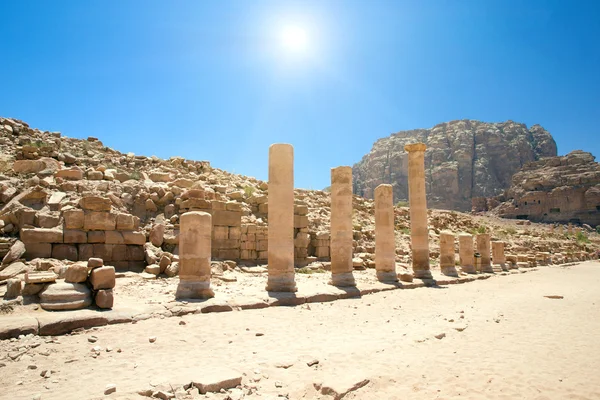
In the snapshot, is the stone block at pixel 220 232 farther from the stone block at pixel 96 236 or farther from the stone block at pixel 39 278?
the stone block at pixel 39 278

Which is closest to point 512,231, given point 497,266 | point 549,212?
point 497,266

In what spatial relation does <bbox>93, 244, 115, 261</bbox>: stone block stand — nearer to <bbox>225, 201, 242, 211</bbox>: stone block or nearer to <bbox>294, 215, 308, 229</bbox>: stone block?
<bbox>225, 201, 242, 211</bbox>: stone block

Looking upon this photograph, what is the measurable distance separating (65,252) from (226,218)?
620 centimetres

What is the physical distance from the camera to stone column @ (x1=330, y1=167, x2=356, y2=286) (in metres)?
12.9

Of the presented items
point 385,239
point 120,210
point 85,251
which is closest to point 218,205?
point 120,210

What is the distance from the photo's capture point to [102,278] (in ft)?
26.9

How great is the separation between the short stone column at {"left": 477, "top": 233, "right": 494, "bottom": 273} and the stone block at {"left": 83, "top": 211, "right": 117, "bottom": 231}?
62.4ft

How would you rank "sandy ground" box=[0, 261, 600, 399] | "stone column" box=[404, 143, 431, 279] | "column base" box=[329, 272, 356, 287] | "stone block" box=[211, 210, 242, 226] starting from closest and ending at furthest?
1. "sandy ground" box=[0, 261, 600, 399]
2. "column base" box=[329, 272, 356, 287]
3. "stone block" box=[211, 210, 242, 226]
4. "stone column" box=[404, 143, 431, 279]

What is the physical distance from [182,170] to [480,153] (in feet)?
308

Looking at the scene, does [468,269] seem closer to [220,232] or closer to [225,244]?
[225,244]

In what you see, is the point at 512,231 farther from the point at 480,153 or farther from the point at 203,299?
the point at 480,153

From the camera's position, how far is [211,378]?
4957 millimetres

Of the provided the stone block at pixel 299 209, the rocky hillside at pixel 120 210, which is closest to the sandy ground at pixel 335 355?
the rocky hillside at pixel 120 210

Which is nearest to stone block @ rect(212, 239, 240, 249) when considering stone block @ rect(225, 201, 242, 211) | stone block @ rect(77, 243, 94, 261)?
stone block @ rect(225, 201, 242, 211)
